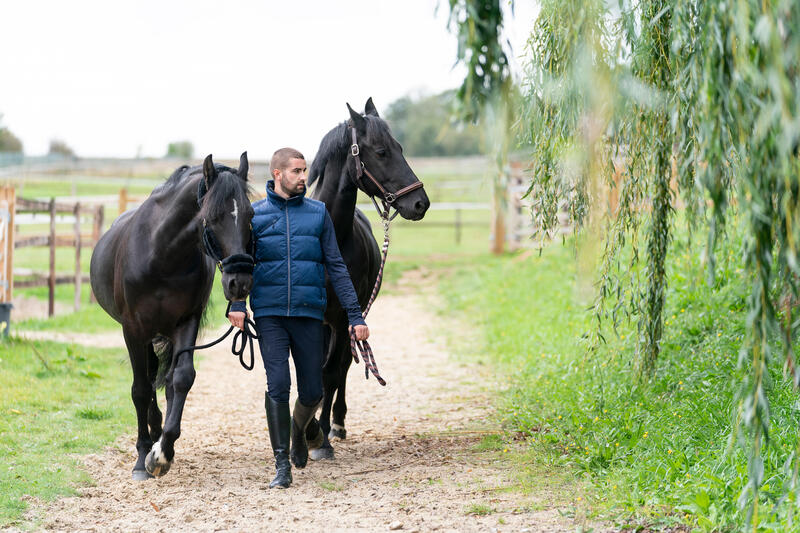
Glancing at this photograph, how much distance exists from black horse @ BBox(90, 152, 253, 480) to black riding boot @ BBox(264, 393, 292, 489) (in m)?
0.57

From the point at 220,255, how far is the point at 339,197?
1.03 m

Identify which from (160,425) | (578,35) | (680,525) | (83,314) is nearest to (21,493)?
(160,425)

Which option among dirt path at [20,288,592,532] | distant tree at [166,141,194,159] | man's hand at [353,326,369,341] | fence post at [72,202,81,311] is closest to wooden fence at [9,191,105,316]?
fence post at [72,202,81,311]

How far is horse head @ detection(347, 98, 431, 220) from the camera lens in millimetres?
4816

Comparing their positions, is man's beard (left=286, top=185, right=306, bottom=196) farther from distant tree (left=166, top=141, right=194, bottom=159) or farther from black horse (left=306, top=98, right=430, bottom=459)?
distant tree (left=166, top=141, right=194, bottom=159)

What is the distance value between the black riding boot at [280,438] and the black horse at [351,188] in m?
0.57

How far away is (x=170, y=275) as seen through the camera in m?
4.80

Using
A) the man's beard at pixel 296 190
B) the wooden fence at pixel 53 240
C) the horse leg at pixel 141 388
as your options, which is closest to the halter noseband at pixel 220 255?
the man's beard at pixel 296 190

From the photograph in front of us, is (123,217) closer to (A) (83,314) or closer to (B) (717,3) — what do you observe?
(B) (717,3)

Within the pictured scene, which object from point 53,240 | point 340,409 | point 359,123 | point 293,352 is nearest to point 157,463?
point 293,352

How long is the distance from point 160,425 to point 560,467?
8.31 feet

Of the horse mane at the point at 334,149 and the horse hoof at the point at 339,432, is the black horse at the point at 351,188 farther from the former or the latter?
the horse hoof at the point at 339,432

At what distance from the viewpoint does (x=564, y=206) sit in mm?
5195

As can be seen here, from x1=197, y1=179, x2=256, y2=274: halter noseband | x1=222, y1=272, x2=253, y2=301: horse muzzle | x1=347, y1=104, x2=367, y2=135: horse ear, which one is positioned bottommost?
x1=222, y1=272, x2=253, y2=301: horse muzzle
